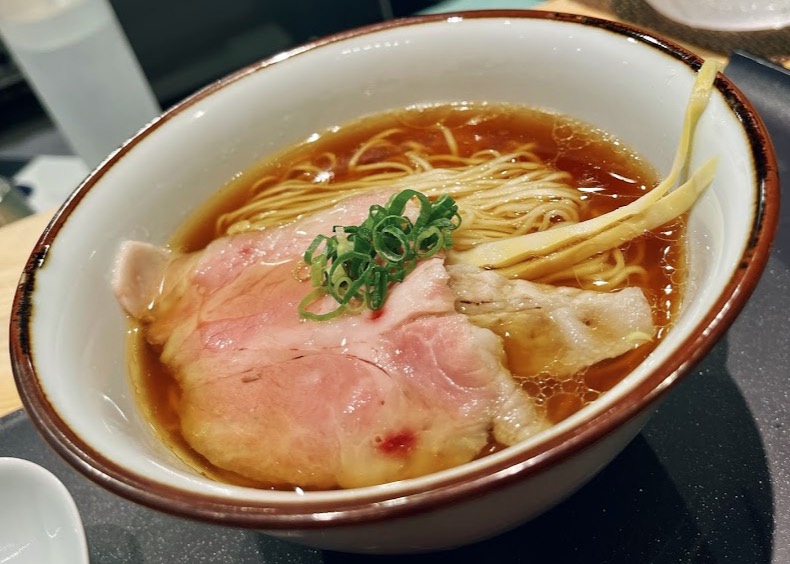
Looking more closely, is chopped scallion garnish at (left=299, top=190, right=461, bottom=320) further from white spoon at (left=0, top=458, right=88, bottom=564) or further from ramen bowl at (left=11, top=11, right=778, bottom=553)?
white spoon at (left=0, top=458, right=88, bottom=564)

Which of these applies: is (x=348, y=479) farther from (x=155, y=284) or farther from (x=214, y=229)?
(x=214, y=229)

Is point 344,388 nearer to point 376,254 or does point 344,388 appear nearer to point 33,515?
point 376,254

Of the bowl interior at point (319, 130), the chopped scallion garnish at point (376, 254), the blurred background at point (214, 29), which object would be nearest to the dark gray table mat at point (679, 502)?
the bowl interior at point (319, 130)

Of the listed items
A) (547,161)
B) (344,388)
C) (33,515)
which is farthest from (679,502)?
(33,515)

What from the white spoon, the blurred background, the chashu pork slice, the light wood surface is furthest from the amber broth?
the blurred background

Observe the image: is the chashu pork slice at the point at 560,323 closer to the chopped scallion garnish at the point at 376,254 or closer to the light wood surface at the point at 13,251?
the chopped scallion garnish at the point at 376,254

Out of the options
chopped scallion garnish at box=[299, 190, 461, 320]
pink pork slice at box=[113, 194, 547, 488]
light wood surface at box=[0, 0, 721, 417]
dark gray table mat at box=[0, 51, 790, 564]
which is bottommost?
dark gray table mat at box=[0, 51, 790, 564]

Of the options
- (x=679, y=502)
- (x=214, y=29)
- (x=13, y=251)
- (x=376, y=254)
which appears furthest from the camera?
(x=214, y=29)

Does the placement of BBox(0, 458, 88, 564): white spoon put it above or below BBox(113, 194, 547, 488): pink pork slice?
below
